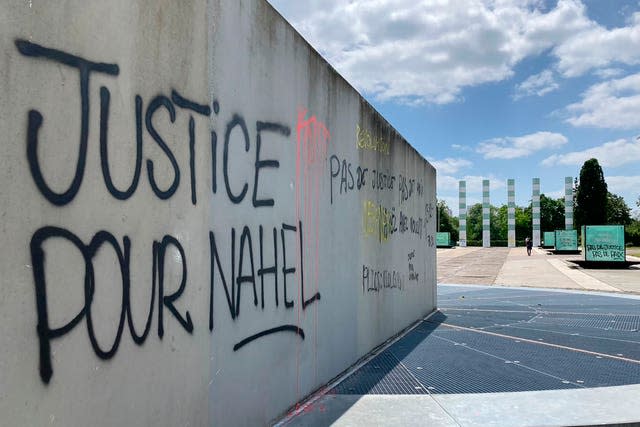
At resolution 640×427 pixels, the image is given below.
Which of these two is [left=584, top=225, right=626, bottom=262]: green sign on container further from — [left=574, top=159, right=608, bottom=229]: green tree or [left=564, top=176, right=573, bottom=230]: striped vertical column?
[left=564, top=176, right=573, bottom=230]: striped vertical column

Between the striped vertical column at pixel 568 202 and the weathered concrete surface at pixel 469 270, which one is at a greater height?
the striped vertical column at pixel 568 202

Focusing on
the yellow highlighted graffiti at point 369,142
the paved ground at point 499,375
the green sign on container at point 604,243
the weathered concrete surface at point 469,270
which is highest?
the yellow highlighted graffiti at point 369,142

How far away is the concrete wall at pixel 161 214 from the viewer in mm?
2072

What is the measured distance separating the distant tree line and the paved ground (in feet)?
183

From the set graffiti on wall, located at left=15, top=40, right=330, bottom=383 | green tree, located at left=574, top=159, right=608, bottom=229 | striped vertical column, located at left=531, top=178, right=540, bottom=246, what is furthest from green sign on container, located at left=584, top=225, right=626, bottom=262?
striped vertical column, located at left=531, top=178, right=540, bottom=246

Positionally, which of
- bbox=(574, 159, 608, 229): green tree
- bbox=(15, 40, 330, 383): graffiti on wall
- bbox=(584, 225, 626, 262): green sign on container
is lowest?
bbox=(584, 225, 626, 262): green sign on container

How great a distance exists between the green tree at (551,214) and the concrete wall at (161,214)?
4328 inches

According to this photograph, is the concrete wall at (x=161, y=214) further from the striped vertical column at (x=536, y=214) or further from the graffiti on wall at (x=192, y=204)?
the striped vertical column at (x=536, y=214)

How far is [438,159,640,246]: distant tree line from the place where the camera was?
6059cm

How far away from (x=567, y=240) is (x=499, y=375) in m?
42.0

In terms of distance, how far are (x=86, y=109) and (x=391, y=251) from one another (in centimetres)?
602

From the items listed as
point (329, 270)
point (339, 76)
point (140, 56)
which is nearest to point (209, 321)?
point (140, 56)

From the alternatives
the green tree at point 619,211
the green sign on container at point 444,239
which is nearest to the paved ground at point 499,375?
the green sign on container at point 444,239

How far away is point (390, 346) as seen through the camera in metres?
7.40
